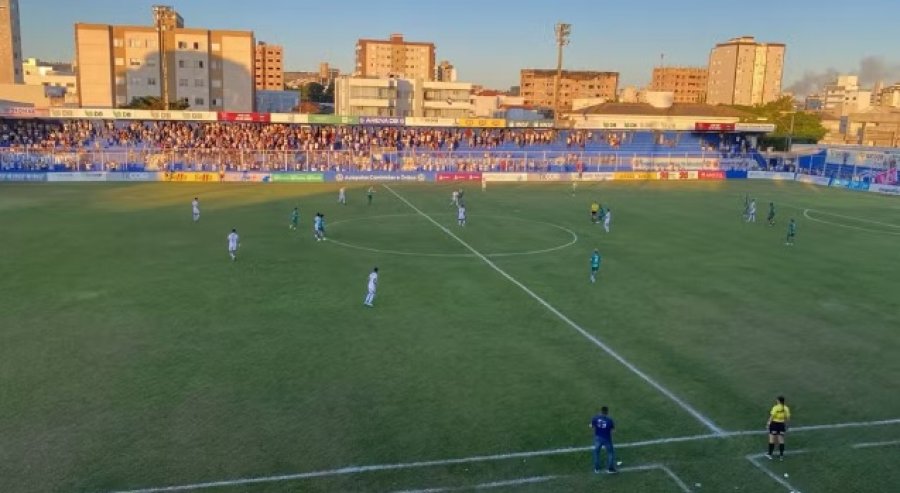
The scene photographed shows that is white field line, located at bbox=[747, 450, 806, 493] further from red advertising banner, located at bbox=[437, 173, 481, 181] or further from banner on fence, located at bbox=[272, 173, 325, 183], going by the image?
red advertising banner, located at bbox=[437, 173, 481, 181]

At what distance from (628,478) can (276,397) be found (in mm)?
7579

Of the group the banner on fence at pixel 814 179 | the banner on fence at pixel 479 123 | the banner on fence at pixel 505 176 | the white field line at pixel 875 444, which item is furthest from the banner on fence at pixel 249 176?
the white field line at pixel 875 444

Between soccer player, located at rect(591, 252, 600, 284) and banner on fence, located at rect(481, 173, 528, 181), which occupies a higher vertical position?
banner on fence, located at rect(481, 173, 528, 181)

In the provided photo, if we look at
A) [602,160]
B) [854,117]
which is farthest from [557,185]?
[854,117]

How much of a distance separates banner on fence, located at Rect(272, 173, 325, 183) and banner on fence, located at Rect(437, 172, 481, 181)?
11095 mm

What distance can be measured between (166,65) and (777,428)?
4289 inches

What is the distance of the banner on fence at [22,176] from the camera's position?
57.5 meters

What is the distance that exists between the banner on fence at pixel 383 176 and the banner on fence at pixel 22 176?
23223 mm

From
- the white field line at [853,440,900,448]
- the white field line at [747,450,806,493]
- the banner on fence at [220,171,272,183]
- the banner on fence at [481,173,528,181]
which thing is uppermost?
the banner on fence at [481,173,528,181]

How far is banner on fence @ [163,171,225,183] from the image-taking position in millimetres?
60250

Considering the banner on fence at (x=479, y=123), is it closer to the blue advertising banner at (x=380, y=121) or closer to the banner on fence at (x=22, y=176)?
the blue advertising banner at (x=380, y=121)

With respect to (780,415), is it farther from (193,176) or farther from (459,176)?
(193,176)

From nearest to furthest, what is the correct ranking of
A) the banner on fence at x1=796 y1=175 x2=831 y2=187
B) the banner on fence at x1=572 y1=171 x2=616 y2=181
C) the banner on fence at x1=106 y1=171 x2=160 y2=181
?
1. the banner on fence at x1=106 y1=171 x2=160 y2=181
2. the banner on fence at x1=796 y1=175 x2=831 y2=187
3. the banner on fence at x1=572 y1=171 x2=616 y2=181

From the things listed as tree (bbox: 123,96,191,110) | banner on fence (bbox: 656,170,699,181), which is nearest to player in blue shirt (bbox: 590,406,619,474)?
banner on fence (bbox: 656,170,699,181)
